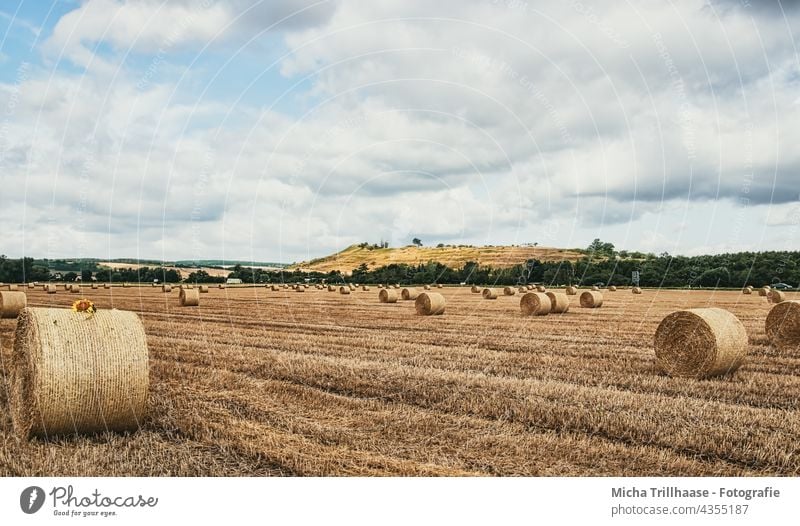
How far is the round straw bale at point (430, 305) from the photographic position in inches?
923

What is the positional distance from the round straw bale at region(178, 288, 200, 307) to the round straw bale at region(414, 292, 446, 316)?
32.4 ft

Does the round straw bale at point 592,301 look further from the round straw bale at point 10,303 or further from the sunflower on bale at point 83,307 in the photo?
the sunflower on bale at point 83,307

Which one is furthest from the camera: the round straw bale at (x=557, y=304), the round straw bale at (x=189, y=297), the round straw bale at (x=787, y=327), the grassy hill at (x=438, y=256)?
the grassy hill at (x=438, y=256)

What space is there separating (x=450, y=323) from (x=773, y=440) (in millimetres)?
13489

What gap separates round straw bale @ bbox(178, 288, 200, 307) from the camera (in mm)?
27625

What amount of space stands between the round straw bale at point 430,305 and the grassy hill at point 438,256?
1182 cm

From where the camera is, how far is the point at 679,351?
37.4ft

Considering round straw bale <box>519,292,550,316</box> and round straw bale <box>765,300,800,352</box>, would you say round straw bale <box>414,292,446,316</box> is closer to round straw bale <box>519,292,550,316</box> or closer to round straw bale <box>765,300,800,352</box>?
round straw bale <box>519,292,550,316</box>

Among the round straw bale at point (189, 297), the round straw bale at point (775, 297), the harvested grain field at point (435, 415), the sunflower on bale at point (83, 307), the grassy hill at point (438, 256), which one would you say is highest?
the grassy hill at point (438, 256)

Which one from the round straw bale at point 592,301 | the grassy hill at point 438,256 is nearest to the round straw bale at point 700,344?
the round straw bale at point 592,301

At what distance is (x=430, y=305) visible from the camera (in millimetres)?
23359

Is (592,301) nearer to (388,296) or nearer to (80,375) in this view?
(388,296)

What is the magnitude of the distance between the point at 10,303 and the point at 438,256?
32340 mm
